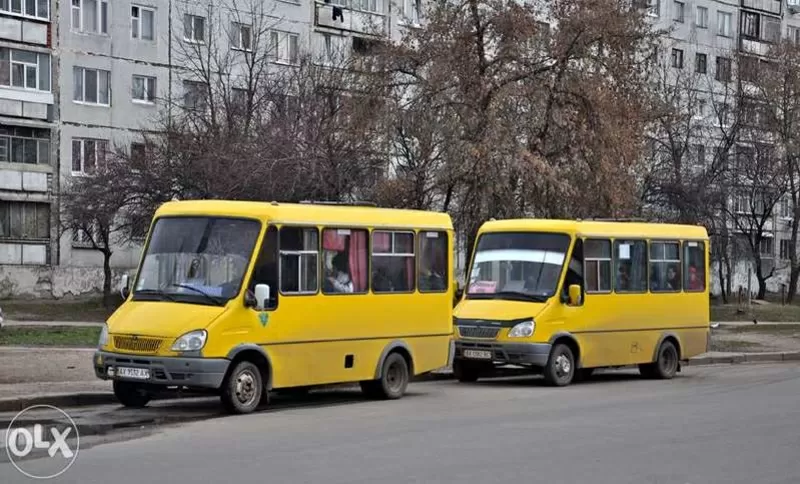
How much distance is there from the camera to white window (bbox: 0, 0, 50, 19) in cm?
4981

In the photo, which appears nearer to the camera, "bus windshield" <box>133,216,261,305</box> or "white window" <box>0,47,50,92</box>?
"bus windshield" <box>133,216,261,305</box>

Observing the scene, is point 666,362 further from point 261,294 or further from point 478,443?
point 478,443

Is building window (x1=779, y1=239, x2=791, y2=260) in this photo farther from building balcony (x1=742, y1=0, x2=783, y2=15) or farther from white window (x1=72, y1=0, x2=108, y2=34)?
white window (x1=72, y1=0, x2=108, y2=34)

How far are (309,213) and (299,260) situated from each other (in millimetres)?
654

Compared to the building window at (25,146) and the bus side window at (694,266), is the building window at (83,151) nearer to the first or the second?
the building window at (25,146)

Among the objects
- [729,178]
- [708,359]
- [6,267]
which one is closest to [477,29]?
[708,359]

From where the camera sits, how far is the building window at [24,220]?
1997 inches

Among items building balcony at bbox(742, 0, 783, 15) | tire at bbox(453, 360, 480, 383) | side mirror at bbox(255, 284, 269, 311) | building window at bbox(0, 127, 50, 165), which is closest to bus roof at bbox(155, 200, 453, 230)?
side mirror at bbox(255, 284, 269, 311)

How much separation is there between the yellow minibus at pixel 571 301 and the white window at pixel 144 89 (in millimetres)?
32905

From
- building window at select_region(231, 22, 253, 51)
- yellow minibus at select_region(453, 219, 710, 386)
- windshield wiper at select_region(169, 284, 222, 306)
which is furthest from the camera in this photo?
building window at select_region(231, 22, 253, 51)

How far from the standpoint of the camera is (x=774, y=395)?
20.2 meters

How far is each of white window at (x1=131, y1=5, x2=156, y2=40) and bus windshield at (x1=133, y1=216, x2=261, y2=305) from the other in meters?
38.2

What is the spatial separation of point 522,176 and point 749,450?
691 inches

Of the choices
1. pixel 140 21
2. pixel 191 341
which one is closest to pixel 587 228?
pixel 191 341
